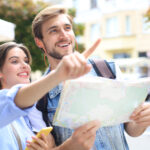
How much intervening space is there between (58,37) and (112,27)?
60.9 ft

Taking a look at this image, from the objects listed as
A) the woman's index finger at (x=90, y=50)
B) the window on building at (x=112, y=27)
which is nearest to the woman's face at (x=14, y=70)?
the woman's index finger at (x=90, y=50)

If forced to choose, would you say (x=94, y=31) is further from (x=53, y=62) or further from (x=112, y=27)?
(x=53, y=62)

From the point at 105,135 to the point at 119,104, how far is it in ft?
1.50

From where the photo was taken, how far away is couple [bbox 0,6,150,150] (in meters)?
0.97

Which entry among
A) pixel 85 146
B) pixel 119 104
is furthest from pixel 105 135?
Answer: pixel 119 104

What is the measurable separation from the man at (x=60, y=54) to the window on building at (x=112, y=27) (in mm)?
18061

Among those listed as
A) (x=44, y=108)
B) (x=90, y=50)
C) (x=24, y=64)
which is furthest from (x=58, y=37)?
(x=90, y=50)

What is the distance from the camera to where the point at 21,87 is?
1.04 m

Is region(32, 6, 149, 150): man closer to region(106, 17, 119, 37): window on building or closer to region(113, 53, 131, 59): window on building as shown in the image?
region(113, 53, 131, 59): window on building

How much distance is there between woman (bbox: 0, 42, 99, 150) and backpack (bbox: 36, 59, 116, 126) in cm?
11

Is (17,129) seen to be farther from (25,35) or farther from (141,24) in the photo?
(141,24)

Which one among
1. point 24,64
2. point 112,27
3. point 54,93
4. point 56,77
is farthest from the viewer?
point 112,27

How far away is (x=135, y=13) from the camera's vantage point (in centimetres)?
1877

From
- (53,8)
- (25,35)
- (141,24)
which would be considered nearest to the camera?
(53,8)
